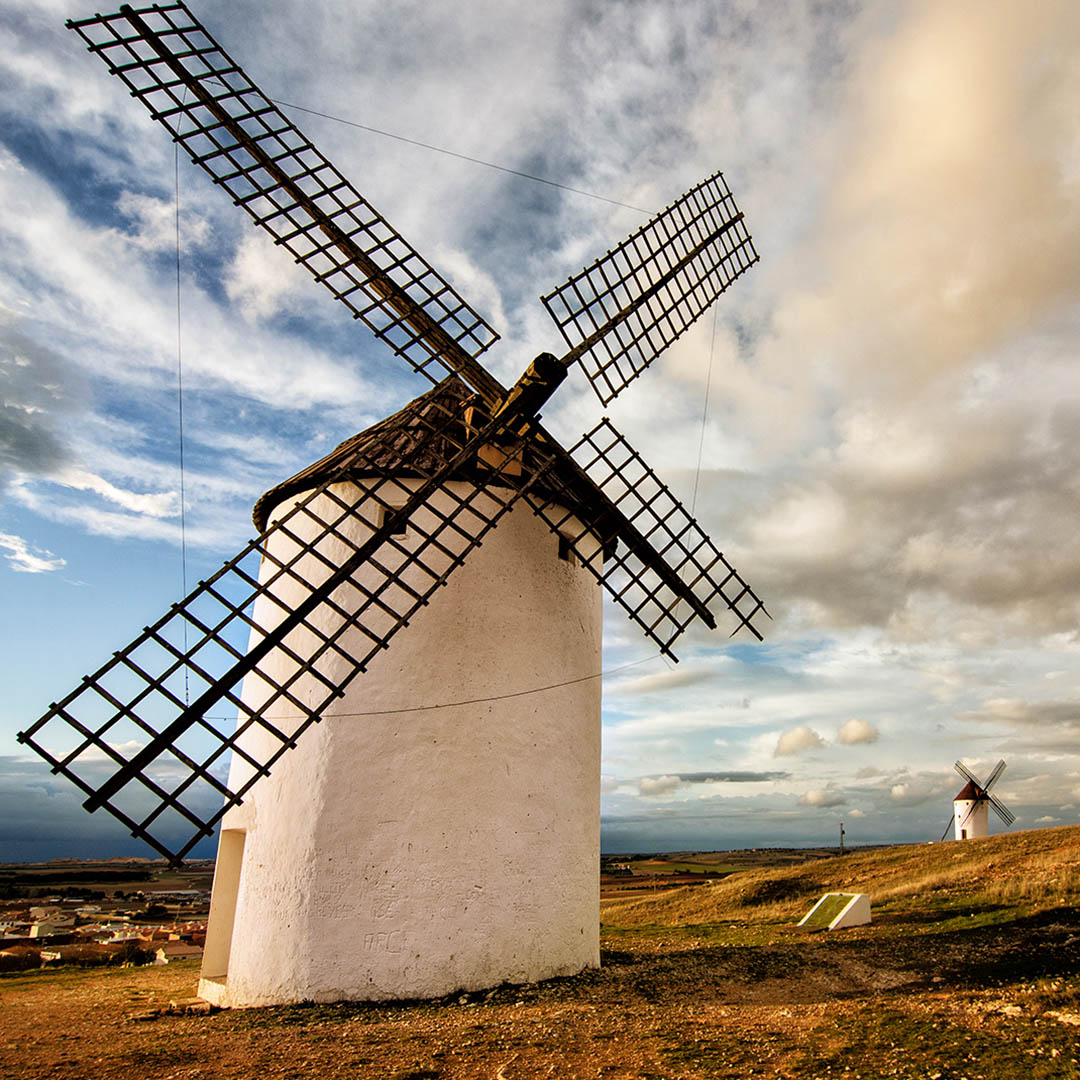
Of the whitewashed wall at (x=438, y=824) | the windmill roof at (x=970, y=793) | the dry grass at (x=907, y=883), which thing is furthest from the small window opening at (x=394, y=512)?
the windmill roof at (x=970, y=793)

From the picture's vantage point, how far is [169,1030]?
692 centimetres

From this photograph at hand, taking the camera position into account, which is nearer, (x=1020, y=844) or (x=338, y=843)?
(x=338, y=843)

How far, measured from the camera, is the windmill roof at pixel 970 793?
105ft

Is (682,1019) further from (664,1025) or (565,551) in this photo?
(565,551)

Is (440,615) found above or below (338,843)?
above

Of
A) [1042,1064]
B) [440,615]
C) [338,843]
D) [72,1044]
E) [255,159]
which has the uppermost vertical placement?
[255,159]

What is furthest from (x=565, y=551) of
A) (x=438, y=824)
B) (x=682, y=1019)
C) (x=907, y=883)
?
(x=907, y=883)

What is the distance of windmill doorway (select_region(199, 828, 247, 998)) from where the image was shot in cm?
927

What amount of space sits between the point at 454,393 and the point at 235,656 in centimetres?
425

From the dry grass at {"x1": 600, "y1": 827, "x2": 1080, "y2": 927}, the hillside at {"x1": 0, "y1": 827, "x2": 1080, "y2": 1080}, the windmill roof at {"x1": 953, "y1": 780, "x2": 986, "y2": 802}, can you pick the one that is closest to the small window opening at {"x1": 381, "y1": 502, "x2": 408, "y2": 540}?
the hillside at {"x1": 0, "y1": 827, "x2": 1080, "y2": 1080}

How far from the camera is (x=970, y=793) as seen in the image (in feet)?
106

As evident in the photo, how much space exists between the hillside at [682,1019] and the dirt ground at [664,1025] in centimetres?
2

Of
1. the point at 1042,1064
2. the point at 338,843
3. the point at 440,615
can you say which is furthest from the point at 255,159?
the point at 1042,1064

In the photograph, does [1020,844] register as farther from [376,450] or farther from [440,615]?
[376,450]
